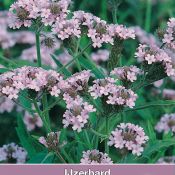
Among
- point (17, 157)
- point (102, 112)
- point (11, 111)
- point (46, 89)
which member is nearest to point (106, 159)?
point (102, 112)

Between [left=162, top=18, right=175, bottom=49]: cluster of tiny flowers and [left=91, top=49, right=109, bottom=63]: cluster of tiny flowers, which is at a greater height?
[left=91, top=49, right=109, bottom=63]: cluster of tiny flowers

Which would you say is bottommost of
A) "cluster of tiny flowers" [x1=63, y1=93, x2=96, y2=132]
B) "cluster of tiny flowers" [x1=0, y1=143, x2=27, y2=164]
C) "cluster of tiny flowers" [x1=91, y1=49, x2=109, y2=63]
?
"cluster of tiny flowers" [x1=0, y1=143, x2=27, y2=164]

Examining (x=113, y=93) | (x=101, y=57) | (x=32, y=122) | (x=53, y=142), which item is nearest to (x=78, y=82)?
(x=113, y=93)

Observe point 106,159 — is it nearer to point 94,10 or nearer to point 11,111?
point 11,111

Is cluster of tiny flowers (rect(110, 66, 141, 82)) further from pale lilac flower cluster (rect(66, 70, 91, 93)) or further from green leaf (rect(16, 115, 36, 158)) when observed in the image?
green leaf (rect(16, 115, 36, 158))

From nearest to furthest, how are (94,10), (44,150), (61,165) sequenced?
(61,165)
(44,150)
(94,10)

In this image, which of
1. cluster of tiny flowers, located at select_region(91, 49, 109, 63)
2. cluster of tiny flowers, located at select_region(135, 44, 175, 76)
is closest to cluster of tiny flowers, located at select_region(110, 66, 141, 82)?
cluster of tiny flowers, located at select_region(135, 44, 175, 76)

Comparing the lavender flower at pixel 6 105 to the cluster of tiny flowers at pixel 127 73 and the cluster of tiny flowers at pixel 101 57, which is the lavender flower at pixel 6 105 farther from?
the cluster of tiny flowers at pixel 127 73
